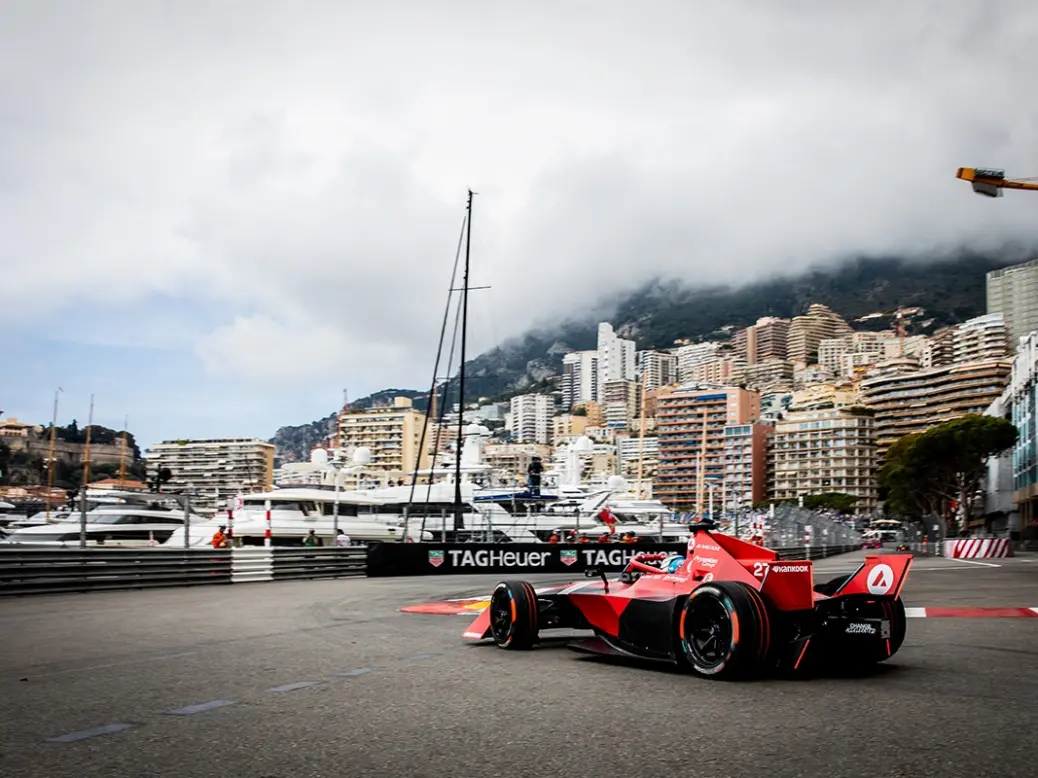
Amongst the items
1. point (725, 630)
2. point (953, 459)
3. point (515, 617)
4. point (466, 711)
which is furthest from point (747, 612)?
point (953, 459)

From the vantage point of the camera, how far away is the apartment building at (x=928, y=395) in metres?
162

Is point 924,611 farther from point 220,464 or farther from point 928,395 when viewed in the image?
point 220,464

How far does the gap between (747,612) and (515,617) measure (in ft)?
9.17

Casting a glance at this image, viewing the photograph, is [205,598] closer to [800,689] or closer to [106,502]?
[800,689]

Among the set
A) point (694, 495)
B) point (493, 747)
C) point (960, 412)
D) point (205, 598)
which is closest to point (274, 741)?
point (493, 747)

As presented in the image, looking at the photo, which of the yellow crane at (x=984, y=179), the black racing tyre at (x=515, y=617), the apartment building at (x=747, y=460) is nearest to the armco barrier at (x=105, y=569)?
the black racing tyre at (x=515, y=617)

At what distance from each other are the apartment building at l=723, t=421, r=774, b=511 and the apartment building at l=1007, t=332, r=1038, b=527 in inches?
4047

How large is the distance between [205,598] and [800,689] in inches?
500

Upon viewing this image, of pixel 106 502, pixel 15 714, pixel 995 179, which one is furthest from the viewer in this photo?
pixel 106 502

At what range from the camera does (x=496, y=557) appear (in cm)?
2606

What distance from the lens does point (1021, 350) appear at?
3155 inches

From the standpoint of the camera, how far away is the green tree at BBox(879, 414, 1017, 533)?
77250 mm

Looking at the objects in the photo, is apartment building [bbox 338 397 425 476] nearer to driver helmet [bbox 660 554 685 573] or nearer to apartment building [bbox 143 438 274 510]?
apartment building [bbox 143 438 274 510]

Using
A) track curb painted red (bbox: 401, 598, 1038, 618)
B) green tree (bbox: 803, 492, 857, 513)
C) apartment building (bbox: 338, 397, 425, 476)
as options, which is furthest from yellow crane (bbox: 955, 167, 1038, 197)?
apartment building (bbox: 338, 397, 425, 476)
